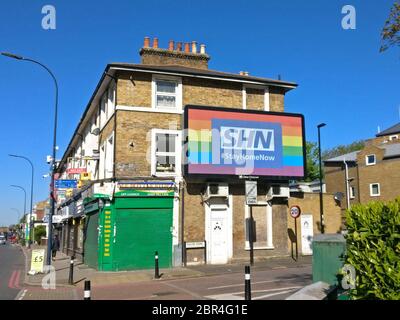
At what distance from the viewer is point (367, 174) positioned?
50.5 m

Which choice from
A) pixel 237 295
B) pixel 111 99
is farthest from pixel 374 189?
pixel 237 295

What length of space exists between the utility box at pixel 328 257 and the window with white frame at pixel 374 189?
4374cm

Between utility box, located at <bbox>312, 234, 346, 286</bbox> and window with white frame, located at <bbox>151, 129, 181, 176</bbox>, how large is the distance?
43.5ft

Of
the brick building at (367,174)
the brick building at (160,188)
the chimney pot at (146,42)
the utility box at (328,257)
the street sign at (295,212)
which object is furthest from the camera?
the brick building at (367,174)

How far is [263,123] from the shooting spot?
22.9 m

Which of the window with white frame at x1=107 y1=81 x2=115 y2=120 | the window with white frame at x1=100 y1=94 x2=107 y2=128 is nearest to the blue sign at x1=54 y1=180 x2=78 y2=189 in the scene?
the window with white frame at x1=107 y1=81 x2=115 y2=120

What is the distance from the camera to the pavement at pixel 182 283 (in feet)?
42.0

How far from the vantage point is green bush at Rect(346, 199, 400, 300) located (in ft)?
18.4

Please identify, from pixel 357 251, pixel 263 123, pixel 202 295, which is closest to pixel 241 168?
pixel 263 123

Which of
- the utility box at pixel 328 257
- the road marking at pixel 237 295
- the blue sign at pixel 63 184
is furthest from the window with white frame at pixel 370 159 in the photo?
the utility box at pixel 328 257

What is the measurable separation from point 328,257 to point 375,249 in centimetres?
262

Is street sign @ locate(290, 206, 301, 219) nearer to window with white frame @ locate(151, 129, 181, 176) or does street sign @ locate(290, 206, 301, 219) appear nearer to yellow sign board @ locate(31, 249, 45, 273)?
window with white frame @ locate(151, 129, 181, 176)

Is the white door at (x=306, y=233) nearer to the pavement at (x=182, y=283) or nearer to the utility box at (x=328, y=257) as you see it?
the pavement at (x=182, y=283)

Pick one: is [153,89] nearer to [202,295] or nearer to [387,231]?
[202,295]
